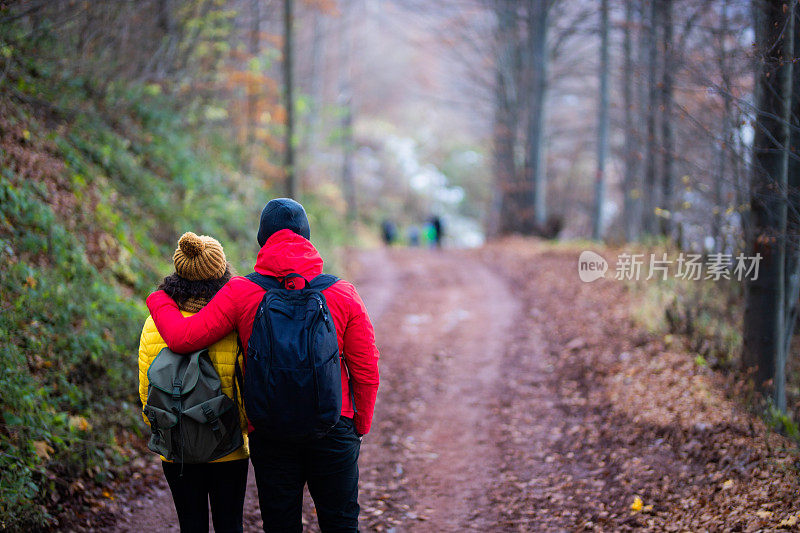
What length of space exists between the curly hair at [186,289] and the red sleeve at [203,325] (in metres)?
0.20

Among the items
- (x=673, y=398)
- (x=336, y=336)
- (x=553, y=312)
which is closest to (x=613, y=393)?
(x=673, y=398)

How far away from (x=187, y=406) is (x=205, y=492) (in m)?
0.59

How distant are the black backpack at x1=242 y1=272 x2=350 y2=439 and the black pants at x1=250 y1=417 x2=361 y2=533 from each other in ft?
0.53

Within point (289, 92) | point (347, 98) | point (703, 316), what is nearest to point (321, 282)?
point (703, 316)

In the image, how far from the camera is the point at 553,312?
1095 cm

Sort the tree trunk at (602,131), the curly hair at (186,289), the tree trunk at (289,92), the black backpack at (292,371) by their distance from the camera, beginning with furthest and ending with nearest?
the tree trunk at (602,131) < the tree trunk at (289,92) < the curly hair at (186,289) < the black backpack at (292,371)

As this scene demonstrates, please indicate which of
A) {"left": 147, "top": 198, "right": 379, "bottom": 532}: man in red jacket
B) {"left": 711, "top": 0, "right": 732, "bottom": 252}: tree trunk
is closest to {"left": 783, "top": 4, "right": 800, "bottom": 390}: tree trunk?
{"left": 711, "top": 0, "right": 732, "bottom": 252}: tree trunk

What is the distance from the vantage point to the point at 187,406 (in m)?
3.02

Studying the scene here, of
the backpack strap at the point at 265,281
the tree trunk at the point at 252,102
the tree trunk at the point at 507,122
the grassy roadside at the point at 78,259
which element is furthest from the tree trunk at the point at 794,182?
the tree trunk at the point at 507,122

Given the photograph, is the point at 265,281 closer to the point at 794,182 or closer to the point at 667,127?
the point at 794,182

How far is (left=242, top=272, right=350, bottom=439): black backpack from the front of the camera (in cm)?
274

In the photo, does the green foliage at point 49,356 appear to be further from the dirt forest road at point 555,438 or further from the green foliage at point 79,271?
the dirt forest road at point 555,438

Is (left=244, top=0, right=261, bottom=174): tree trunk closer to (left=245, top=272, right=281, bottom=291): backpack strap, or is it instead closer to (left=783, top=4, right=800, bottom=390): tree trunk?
(left=783, top=4, right=800, bottom=390): tree trunk

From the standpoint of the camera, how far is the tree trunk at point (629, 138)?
10156 mm
